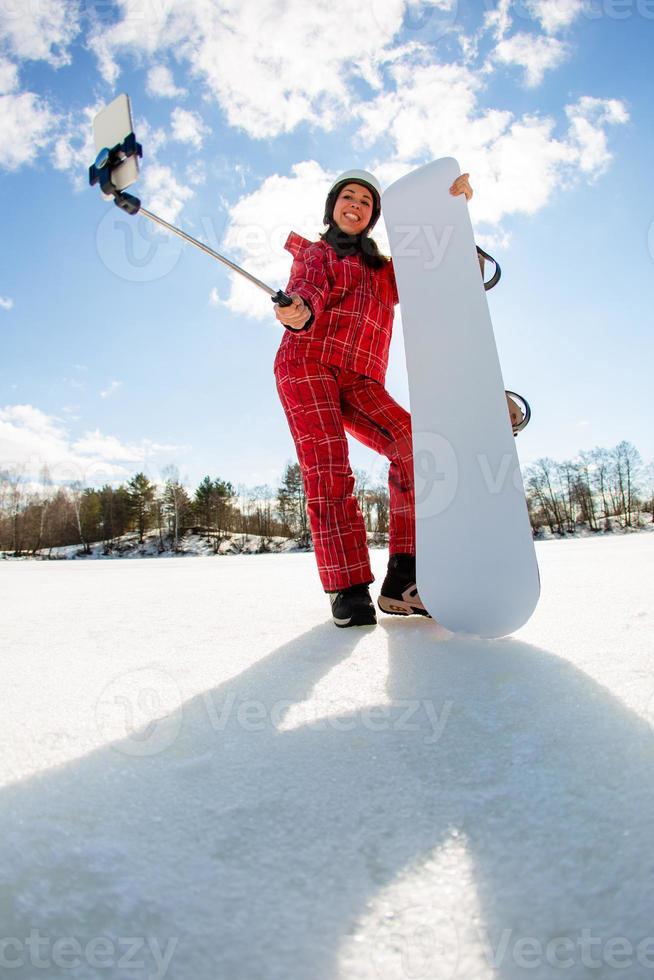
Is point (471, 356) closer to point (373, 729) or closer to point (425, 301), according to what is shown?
point (425, 301)

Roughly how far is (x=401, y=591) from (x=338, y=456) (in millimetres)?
483

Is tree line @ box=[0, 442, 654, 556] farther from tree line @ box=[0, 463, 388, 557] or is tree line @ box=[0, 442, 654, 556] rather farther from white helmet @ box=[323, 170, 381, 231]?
white helmet @ box=[323, 170, 381, 231]

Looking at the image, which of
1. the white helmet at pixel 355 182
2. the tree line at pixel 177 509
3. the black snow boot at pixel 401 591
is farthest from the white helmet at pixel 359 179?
the tree line at pixel 177 509

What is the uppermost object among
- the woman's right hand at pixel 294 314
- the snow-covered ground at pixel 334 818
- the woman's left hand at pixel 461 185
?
the woman's left hand at pixel 461 185

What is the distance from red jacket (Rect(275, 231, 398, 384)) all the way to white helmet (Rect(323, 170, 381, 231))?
210 millimetres

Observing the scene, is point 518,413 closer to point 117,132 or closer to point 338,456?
point 338,456

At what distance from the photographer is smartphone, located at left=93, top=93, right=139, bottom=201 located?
136 centimetres

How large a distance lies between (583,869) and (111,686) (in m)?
0.83

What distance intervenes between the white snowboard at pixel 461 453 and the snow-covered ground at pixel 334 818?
21cm

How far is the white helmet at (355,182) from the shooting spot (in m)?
1.90

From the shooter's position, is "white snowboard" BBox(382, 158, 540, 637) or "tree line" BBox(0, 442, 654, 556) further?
"tree line" BBox(0, 442, 654, 556)

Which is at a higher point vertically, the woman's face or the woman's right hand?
the woman's face

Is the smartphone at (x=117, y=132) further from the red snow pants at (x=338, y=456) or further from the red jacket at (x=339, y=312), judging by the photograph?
the red snow pants at (x=338, y=456)

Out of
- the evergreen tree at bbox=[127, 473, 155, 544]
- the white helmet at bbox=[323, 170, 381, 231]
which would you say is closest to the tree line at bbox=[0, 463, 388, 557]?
the evergreen tree at bbox=[127, 473, 155, 544]
